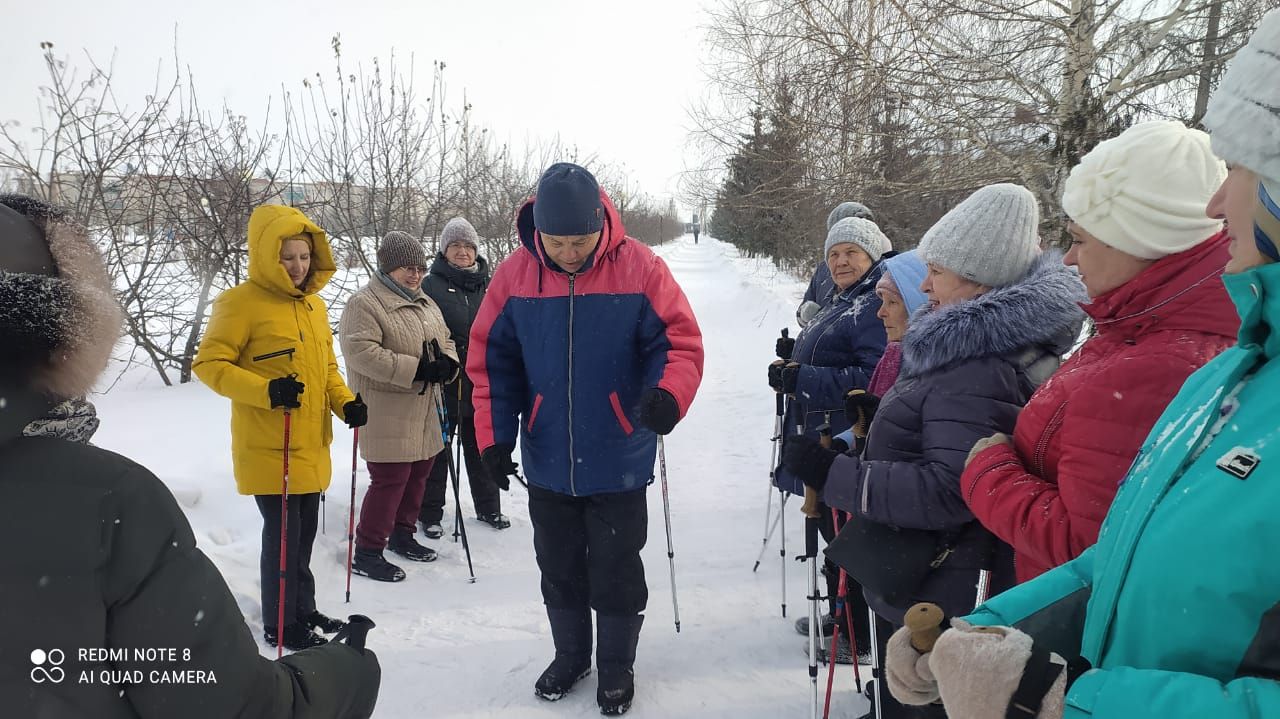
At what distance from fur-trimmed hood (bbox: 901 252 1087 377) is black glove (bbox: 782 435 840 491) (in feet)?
1.37

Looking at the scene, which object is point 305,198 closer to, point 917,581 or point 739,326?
point 917,581

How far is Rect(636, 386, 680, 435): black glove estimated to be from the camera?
8.62ft

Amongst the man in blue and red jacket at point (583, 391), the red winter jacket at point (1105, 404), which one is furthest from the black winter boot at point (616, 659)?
the red winter jacket at point (1105, 404)

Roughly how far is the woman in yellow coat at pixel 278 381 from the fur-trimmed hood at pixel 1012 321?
2708mm

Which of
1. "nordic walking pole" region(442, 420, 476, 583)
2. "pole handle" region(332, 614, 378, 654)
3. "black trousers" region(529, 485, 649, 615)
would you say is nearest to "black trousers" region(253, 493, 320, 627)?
"nordic walking pole" region(442, 420, 476, 583)

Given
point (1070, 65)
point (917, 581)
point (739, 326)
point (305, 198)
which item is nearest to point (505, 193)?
point (305, 198)

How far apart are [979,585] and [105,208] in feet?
27.2

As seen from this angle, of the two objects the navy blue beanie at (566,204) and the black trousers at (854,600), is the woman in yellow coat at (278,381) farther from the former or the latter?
the black trousers at (854,600)

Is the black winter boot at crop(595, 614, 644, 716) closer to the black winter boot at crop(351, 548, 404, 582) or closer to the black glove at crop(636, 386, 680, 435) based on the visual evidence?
the black glove at crop(636, 386, 680, 435)

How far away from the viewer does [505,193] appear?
12945mm

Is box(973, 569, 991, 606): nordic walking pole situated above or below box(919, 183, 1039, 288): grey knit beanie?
below

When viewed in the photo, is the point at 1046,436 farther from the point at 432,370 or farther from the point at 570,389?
the point at 432,370

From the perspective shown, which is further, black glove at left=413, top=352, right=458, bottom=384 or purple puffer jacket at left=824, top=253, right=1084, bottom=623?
black glove at left=413, top=352, right=458, bottom=384

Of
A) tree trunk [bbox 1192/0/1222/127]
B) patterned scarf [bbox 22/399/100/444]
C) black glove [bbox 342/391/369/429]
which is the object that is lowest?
black glove [bbox 342/391/369/429]
